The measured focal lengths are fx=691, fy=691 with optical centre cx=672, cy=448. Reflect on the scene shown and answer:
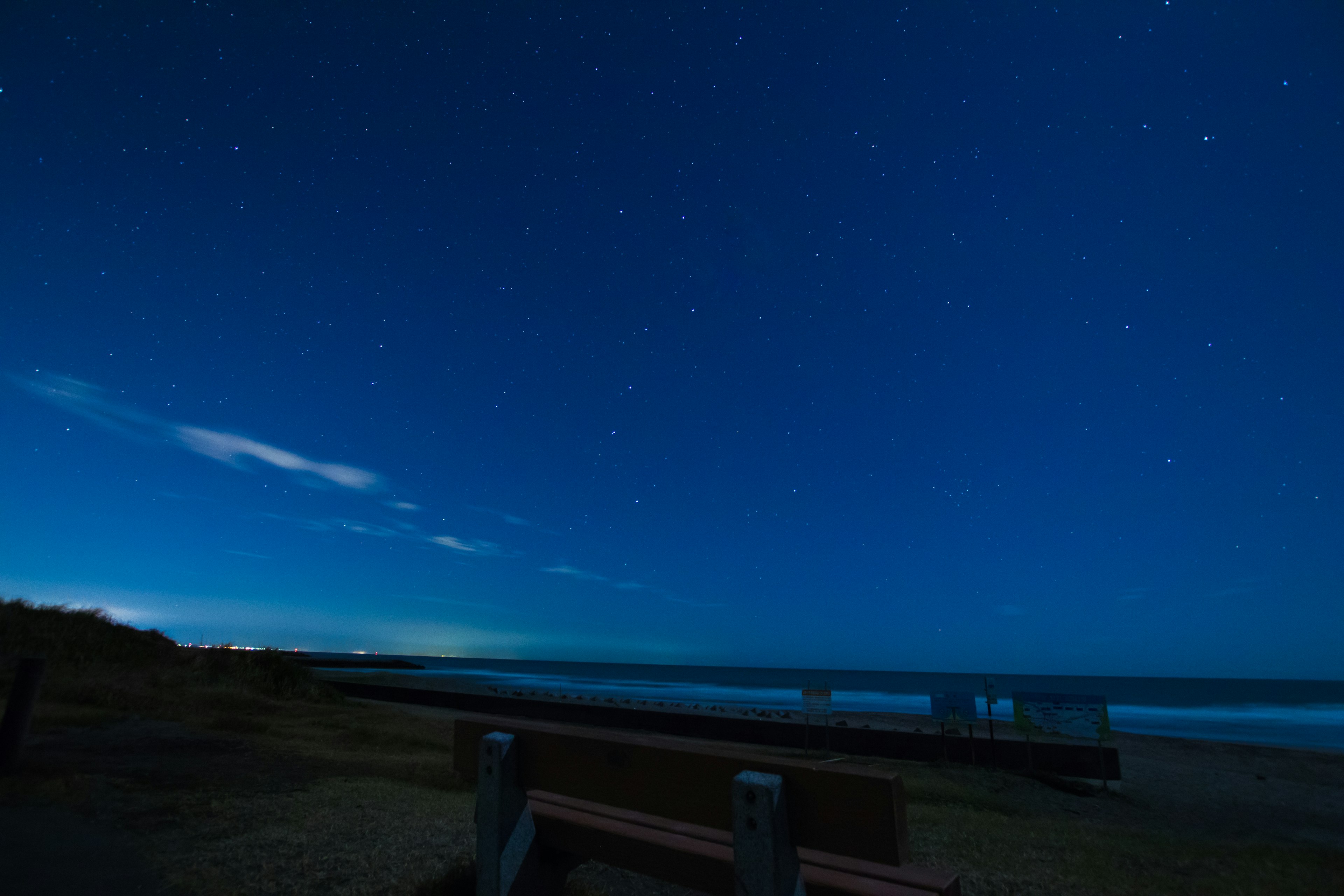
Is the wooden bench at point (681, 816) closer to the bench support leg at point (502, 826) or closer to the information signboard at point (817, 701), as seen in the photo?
the bench support leg at point (502, 826)

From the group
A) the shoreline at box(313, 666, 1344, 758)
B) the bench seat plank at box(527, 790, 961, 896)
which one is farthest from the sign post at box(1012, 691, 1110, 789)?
the bench seat plank at box(527, 790, 961, 896)

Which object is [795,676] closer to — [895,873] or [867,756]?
[867,756]

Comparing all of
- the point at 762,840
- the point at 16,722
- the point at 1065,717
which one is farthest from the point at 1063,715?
the point at 16,722

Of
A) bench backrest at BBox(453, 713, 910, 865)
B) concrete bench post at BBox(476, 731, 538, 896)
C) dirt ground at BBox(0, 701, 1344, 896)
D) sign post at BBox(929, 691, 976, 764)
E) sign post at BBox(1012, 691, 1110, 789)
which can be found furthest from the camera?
sign post at BBox(929, 691, 976, 764)

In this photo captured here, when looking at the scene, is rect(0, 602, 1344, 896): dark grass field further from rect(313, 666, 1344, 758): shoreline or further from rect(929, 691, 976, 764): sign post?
rect(313, 666, 1344, 758): shoreline

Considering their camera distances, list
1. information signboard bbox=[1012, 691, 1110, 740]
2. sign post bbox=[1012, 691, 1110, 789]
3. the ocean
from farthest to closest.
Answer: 1. the ocean
2. information signboard bbox=[1012, 691, 1110, 740]
3. sign post bbox=[1012, 691, 1110, 789]

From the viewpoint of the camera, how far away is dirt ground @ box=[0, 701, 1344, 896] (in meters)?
4.20

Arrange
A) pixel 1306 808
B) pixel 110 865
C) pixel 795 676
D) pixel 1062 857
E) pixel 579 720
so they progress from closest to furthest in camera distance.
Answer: pixel 110 865 → pixel 1062 857 → pixel 1306 808 → pixel 579 720 → pixel 795 676

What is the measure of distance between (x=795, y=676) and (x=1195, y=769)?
390ft

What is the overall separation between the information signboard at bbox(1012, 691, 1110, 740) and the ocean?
3.54 m

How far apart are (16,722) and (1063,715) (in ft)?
45.2

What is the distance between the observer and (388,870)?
426 centimetres

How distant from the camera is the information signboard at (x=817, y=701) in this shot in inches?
479

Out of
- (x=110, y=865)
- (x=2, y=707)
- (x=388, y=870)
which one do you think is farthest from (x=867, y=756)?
(x=2, y=707)
